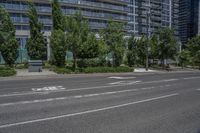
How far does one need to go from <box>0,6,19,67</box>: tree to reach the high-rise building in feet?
406

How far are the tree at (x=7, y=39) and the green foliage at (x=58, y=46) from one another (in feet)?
14.6

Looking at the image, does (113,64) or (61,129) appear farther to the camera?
(113,64)

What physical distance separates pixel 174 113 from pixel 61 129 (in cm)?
431

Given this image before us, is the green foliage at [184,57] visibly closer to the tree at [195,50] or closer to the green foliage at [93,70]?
the tree at [195,50]

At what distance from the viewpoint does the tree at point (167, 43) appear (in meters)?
43.4

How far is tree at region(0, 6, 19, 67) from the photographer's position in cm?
2988

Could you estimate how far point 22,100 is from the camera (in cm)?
1165

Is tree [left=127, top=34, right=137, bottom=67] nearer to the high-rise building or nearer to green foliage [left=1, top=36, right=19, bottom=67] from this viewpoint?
green foliage [left=1, top=36, right=19, bottom=67]

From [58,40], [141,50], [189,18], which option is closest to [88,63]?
[58,40]

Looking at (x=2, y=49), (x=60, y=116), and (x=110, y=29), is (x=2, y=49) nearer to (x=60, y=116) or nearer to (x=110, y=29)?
(x=110, y=29)

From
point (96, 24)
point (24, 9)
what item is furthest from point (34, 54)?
point (96, 24)

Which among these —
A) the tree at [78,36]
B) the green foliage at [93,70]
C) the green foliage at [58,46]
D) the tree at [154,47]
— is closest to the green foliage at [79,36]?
the tree at [78,36]

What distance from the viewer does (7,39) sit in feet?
101

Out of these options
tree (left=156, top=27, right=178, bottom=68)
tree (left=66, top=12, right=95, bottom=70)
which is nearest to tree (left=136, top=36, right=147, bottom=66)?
tree (left=156, top=27, right=178, bottom=68)
